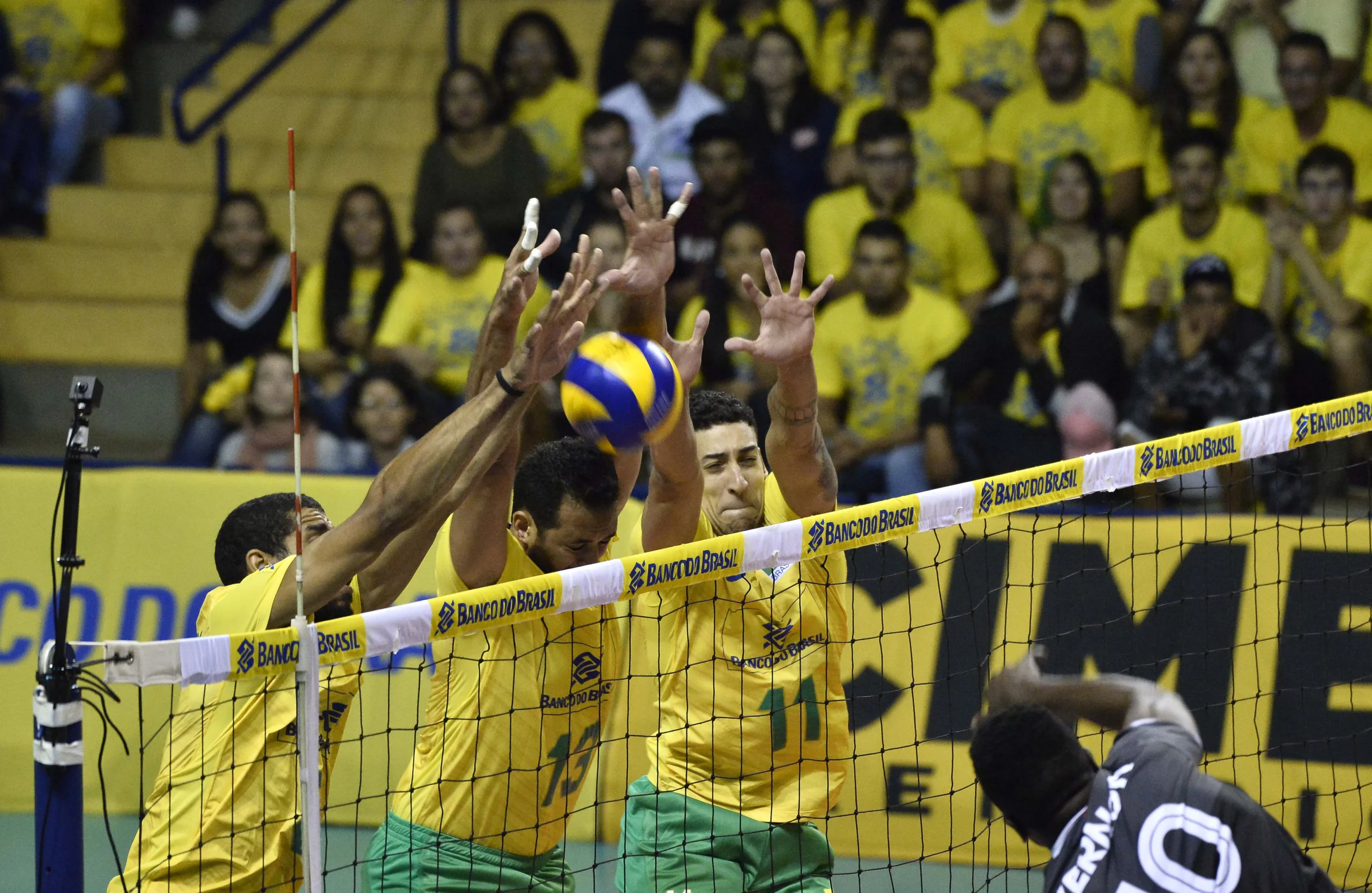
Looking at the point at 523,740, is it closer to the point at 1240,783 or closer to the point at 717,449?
the point at 717,449

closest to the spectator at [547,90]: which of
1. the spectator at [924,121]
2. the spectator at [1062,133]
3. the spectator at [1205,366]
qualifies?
the spectator at [924,121]

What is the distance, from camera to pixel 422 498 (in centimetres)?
368

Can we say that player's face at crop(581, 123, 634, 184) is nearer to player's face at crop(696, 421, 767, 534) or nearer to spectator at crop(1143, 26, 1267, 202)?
spectator at crop(1143, 26, 1267, 202)

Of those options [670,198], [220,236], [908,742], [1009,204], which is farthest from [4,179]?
[908,742]

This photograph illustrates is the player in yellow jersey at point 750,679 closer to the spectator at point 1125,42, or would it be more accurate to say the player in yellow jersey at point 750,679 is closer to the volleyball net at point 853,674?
the volleyball net at point 853,674

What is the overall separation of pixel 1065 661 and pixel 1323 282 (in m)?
2.81

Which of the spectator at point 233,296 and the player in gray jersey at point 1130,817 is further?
the spectator at point 233,296

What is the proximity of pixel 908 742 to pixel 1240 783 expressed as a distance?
1.40 metres

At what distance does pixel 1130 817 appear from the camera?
318 cm

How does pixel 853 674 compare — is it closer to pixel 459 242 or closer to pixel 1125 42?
pixel 459 242

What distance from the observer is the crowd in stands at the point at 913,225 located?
831 cm

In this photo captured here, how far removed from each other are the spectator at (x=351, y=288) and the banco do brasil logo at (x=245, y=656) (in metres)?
5.88

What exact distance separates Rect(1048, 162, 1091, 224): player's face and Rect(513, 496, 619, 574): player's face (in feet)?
16.5

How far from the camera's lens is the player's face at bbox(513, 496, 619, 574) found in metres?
4.34
